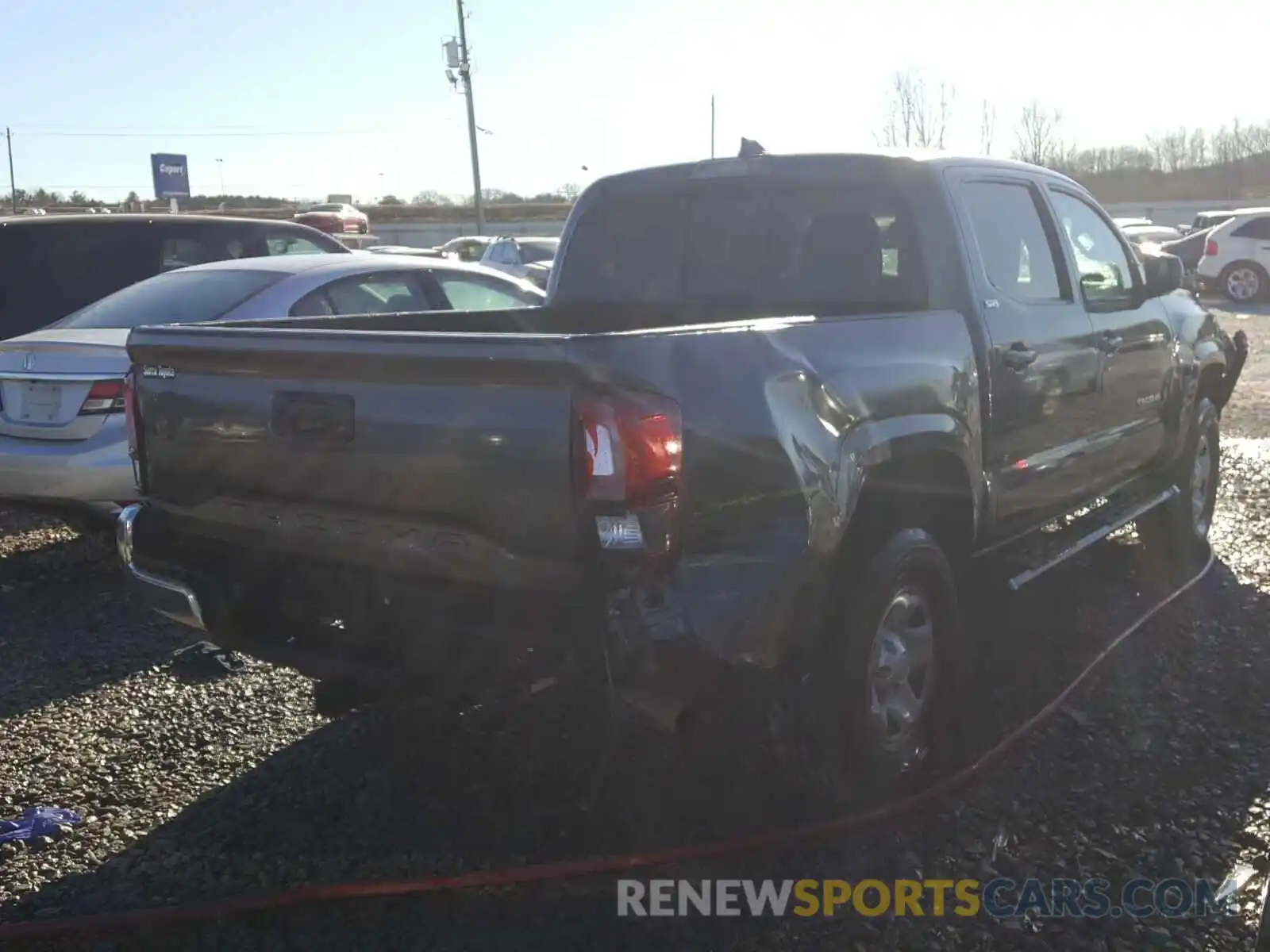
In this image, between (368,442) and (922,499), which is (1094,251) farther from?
(368,442)

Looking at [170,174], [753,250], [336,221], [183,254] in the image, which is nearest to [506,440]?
[753,250]

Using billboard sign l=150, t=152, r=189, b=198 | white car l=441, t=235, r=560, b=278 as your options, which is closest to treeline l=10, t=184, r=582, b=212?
billboard sign l=150, t=152, r=189, b=198

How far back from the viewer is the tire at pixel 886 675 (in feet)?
10.9

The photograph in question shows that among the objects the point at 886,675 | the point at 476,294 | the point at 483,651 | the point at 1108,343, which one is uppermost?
the point at 476,294

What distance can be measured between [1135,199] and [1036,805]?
63.3 meters

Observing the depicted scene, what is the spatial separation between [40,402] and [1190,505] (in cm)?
573

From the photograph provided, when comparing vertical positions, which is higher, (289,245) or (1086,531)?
(289,245)

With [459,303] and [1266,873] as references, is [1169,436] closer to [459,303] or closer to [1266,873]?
[1266,873]

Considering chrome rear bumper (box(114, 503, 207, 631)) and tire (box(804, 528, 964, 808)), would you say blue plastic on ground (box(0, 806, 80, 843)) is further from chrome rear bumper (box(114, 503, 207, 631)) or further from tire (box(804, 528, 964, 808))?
tire (box(804, 528, 964, 808))

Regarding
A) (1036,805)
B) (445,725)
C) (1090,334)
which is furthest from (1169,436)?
(445,725)

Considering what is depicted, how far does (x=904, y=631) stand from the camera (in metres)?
3.71

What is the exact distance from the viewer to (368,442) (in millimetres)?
3127

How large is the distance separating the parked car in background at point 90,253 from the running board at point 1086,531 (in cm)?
621

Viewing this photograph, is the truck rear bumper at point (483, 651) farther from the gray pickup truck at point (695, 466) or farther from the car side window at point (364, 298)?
the car side window at point (364, 298)
